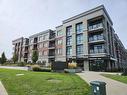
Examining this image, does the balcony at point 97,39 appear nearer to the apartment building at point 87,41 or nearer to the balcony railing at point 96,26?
the apartment building at point 87,41

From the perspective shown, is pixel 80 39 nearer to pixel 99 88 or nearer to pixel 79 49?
pixel 79 49

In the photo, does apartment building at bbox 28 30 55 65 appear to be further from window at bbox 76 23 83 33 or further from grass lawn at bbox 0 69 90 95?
grass lawn at bbox 0 69 90 95

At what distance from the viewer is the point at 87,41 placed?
39375 mm

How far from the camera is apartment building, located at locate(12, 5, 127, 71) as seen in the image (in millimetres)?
36719

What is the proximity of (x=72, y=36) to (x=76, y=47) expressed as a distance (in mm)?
3763

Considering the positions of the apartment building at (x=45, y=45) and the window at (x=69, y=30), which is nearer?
the window at (x=69, y=30)

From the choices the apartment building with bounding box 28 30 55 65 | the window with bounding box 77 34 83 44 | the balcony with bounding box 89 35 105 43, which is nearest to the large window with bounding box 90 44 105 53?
the balcony with bounding box 89 35 105 43

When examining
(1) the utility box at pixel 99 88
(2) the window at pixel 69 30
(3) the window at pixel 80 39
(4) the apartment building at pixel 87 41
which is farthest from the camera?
(2) the window at pixel 69 30

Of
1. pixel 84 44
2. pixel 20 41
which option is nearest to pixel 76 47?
pixel 84 44

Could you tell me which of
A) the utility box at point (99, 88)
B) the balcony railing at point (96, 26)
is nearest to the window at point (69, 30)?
the balcony railing at point (96, 26)

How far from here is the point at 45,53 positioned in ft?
185

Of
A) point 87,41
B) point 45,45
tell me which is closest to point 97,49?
point 87,41

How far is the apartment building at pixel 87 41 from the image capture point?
36.7 m

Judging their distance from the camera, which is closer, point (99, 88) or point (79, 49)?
point (99, 88)
